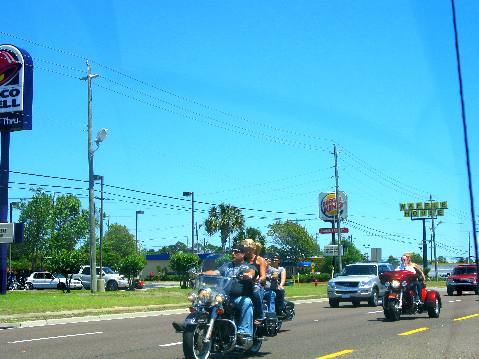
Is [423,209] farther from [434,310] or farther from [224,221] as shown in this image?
[434,310]

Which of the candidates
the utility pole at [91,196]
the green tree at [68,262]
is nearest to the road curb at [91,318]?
the utility pole at [91,196]

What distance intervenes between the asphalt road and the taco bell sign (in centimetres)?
2381

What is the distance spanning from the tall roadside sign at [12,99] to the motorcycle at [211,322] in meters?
32.5

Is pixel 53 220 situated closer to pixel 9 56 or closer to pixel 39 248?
pixel 39 248

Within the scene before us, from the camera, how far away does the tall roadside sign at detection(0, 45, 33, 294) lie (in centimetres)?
4088

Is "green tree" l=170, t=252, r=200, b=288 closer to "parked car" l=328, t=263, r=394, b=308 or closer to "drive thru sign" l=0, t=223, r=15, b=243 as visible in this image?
"drive thru sign" l=0, t=223, r=15, b=243

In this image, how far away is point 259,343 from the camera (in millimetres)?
11891

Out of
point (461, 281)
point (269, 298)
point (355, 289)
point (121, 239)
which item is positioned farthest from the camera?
point (121, 239)

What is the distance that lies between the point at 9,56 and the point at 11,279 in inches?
946

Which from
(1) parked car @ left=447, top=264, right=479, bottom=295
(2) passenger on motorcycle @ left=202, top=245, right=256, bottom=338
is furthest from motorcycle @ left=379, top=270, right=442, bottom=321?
(1) parked car @ left=447, top=264, right=479, bottom=295

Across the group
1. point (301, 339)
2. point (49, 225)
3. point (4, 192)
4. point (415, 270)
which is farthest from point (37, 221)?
point (301, 339)

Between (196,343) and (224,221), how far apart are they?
70285 mm

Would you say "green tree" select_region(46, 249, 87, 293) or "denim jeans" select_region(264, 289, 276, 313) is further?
"green tree" select_region(46, 249, 87, 293)

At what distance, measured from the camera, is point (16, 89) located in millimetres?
41000
